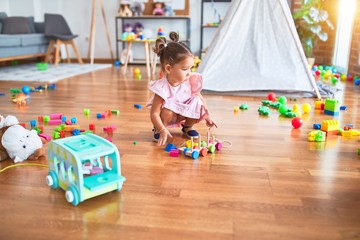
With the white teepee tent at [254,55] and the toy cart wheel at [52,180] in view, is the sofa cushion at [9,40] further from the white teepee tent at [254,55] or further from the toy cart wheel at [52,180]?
the toy cart wheel at [52,180]

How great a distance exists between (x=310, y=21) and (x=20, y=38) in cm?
398

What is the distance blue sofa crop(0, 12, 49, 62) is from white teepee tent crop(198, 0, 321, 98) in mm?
2808

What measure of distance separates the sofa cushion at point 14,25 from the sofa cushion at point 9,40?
0.50 metres

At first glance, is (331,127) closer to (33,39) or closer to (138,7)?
(33,39)

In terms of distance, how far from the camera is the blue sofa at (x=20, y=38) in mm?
4659

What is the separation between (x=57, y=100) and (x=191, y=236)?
2242 millimetres

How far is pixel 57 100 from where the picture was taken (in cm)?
291

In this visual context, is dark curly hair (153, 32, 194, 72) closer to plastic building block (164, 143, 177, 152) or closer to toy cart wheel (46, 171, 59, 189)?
plastic building block (164, 143, 177, 152)

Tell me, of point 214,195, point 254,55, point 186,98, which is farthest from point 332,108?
point 214,195

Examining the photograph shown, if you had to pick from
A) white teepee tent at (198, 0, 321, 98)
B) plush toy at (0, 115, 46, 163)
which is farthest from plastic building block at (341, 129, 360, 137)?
plush toy at (0, 115, 46, 163)

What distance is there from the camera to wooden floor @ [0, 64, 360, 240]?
1.01 meters

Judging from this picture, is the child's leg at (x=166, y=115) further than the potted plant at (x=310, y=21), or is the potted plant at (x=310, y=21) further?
the potted plant at (x=310, y=21)

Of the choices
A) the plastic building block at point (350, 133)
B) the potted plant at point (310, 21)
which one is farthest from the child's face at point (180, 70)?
the potted plant at point (310, 21)

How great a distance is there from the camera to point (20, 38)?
4.90 m
